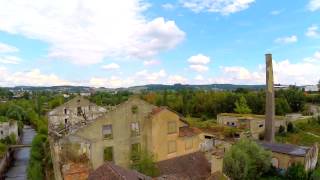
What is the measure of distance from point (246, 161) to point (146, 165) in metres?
8.83

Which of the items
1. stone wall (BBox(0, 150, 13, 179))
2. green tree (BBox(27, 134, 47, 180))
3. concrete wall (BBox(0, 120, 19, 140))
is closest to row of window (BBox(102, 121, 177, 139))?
green tree (BBox(27, 134, 47, 180))

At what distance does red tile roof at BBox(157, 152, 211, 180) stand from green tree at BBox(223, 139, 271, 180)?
1.98m

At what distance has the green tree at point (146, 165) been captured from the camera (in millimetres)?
26080

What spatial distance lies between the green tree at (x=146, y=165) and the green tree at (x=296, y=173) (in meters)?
12.2

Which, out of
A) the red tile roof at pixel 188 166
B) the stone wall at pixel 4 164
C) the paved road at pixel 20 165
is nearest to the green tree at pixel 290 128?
the red tile roof at pixel 188 166

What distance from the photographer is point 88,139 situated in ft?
87.2

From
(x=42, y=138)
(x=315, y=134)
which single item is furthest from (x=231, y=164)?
(x=315, y=134)

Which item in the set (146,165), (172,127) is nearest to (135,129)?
(172,127)

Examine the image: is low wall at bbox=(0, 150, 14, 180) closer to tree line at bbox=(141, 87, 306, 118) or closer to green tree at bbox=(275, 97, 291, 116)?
tree line at bbox=(141, 87, 306, 118)

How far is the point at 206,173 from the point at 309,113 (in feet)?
184

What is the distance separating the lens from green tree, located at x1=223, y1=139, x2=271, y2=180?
27906 millimetres

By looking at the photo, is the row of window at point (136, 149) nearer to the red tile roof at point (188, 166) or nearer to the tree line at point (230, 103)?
the red tile roof at point (188, 166)

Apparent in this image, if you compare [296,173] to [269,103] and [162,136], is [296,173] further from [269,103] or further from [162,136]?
[269,103]

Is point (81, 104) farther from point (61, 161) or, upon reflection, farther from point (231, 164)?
point (231, 164)
